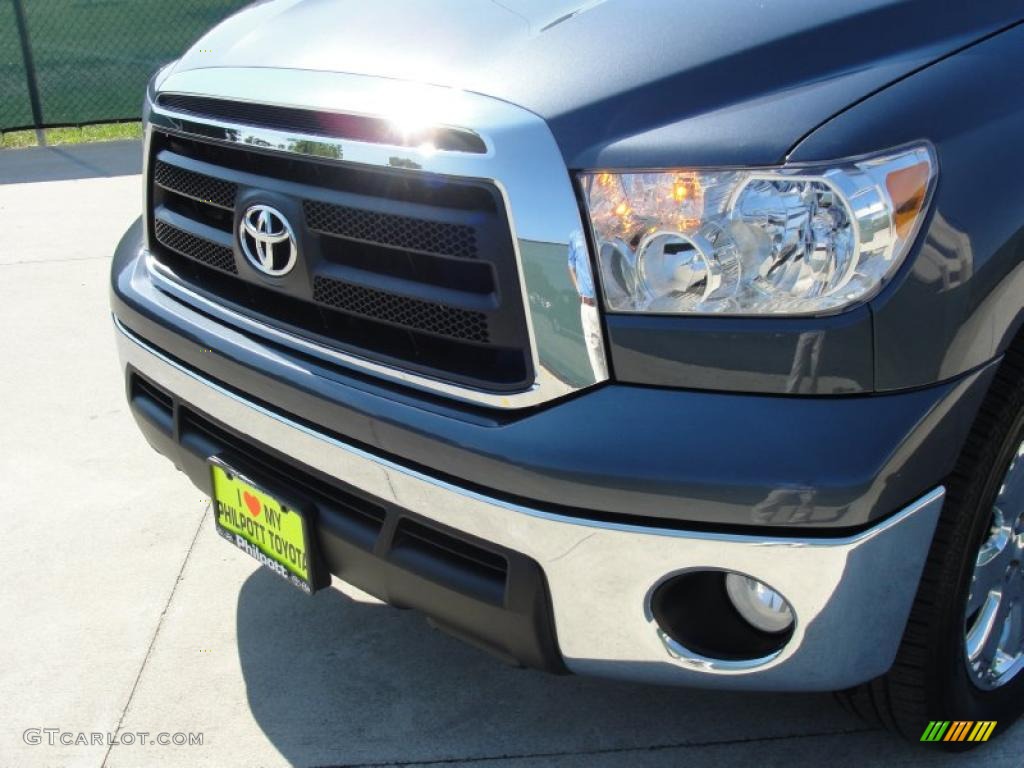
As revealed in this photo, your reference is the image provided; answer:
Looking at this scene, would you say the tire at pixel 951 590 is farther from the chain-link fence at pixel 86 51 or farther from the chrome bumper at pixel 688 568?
the chain-link fence at pixel 86 51

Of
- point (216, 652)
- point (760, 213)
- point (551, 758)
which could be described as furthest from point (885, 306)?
point (216, 652)

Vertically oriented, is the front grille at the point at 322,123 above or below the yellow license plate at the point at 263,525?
above

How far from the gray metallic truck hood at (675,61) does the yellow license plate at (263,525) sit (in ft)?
2.79

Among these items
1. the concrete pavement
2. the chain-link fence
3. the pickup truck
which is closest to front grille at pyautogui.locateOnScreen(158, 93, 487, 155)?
the pickup truck

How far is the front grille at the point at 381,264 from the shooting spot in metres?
2.06

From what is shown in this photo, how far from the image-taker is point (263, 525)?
2566 millimetres

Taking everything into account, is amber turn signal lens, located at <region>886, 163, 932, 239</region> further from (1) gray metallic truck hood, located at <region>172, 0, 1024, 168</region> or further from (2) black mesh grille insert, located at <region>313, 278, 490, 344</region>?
(2) black mesh grille insert, located at <region>313, 278, 490, 344</region>

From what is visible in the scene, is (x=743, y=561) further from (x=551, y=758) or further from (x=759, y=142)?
(x=551, y=758)

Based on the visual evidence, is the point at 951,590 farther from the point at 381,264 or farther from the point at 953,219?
the point at 381,264

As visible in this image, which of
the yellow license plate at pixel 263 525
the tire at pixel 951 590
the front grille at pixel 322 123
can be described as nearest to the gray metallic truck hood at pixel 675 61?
the front grille at pixel 322 123

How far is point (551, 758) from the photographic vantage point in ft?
8.54

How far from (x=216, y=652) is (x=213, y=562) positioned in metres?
0.45

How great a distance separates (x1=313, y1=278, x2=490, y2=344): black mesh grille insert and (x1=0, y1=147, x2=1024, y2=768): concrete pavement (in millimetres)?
992

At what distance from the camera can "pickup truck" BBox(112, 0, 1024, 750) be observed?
188 cm
